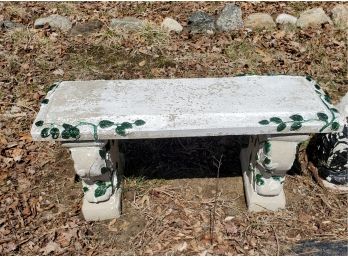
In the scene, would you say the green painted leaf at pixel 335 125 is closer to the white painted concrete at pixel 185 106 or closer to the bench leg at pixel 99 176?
the white painted concrete at pixel 185 106

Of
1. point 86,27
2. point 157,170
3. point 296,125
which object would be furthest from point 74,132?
point 86,27

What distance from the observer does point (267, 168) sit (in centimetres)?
328

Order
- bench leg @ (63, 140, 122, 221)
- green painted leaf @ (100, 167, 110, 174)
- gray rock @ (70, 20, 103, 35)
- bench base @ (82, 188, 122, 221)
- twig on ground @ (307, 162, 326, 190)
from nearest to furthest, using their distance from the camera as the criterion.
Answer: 1. bench leg @ (63, 140, 122, 221)
2. green painted leaf @ (100, 167, 110, 174)
3. bench base @ (82, 188, 122, 221)
4. twig on ground @ (307, 162, 326, 190)
5. gray rock @ (70, 20, 103, 35)

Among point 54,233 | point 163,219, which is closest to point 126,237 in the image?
point 163,219

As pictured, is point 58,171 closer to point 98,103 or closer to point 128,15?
point 98,103

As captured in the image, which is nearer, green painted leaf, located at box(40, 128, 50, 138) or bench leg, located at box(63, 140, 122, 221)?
green painted leaf, located at box(40, 128, 50, 138)

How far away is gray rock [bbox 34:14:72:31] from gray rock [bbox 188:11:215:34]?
1860mm

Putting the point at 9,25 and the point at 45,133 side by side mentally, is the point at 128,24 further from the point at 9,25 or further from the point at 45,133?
the point at 45,133

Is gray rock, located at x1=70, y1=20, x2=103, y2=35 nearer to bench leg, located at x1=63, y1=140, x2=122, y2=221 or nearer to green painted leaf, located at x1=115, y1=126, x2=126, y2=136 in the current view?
bench leg, located at x1=63, y1=140, x2=122, y2=221

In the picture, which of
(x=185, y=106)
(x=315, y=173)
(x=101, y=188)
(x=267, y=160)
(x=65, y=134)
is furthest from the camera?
(x=315, y=173)

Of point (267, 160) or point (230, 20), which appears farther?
point (230, 20)

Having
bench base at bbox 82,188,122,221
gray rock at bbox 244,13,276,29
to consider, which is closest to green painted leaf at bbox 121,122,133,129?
bench base at bbox 82,188,122,221

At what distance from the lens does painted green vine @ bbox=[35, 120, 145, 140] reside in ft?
9.47

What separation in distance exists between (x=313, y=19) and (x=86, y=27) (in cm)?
339
